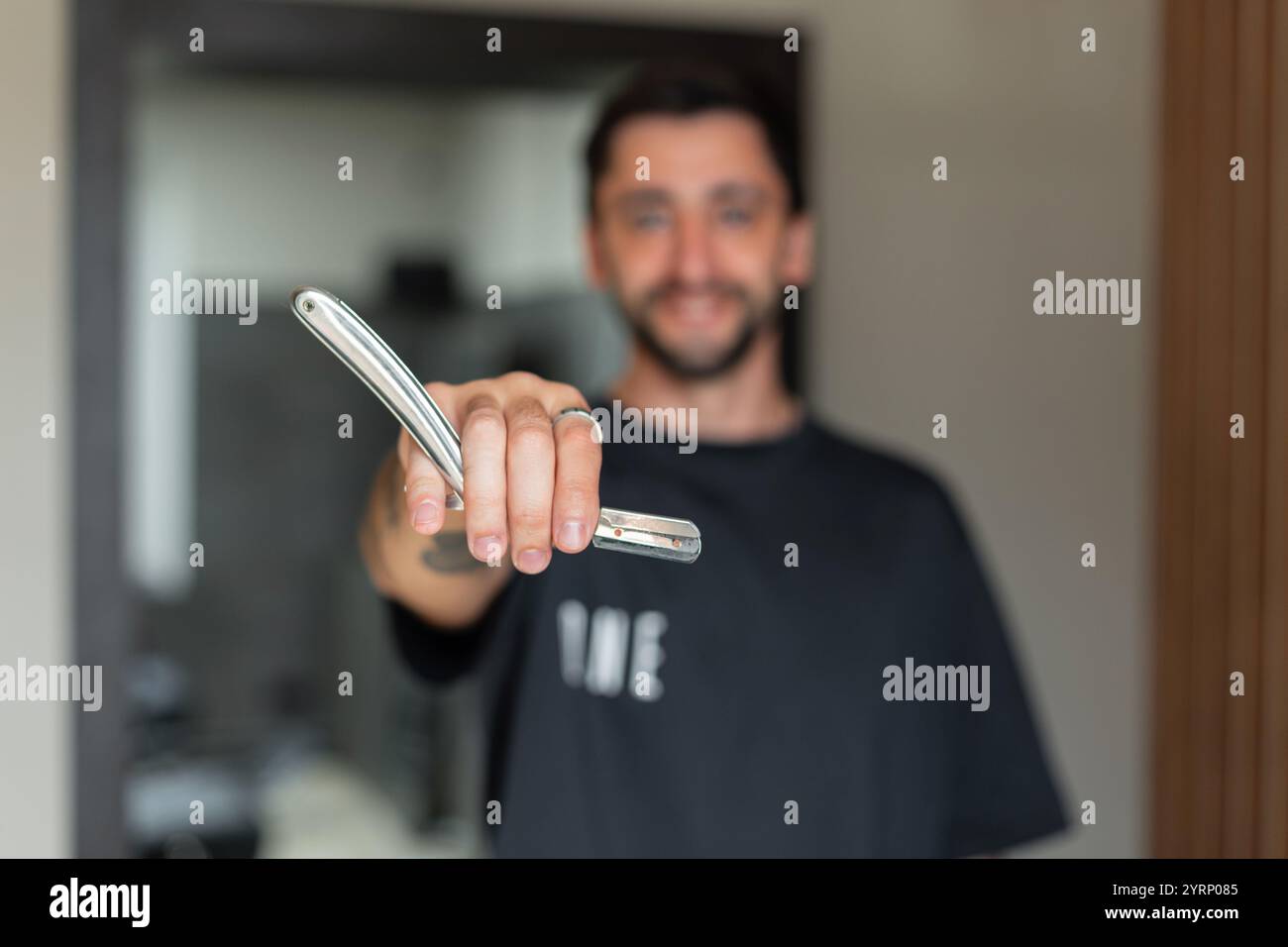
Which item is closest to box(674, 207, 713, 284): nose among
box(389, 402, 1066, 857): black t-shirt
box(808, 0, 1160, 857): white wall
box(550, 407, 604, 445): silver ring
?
box(389, 402, 1066, 857): black t-shirt

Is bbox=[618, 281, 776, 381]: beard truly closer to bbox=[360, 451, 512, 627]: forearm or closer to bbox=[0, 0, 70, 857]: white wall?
bbox=[360, 451, 512, 627]: forearm

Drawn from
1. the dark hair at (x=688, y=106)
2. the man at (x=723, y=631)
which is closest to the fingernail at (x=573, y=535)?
the man at (x=723, y=631)

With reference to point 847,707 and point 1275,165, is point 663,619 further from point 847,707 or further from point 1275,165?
point 1275,165

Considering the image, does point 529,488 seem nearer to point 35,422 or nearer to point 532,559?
point 532,559

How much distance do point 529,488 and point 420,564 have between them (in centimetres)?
32

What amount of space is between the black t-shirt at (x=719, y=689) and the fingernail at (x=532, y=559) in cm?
42

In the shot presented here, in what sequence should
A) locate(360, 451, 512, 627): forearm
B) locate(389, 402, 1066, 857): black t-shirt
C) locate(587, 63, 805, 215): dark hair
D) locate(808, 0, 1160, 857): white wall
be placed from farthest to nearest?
locate(808, 0, 1160, 857): white wall < locate(587, 63, 805, 215): dark hair < locate(389, 402, 1066, 857): black t-shirt < locate(360, 451, 512, 627): forearm

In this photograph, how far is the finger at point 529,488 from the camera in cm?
19

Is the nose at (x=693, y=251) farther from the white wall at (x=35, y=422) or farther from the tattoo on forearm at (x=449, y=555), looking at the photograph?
the white wall at (x=35, y=422)

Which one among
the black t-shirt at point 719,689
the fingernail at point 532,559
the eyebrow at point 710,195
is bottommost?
the black t-shirt at point 719,689

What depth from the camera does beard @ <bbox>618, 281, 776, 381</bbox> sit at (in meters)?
0.68

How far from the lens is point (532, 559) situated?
193 millimetres

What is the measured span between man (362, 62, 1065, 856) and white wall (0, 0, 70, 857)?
41 centimetres

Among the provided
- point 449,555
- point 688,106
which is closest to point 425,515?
point 449,555
